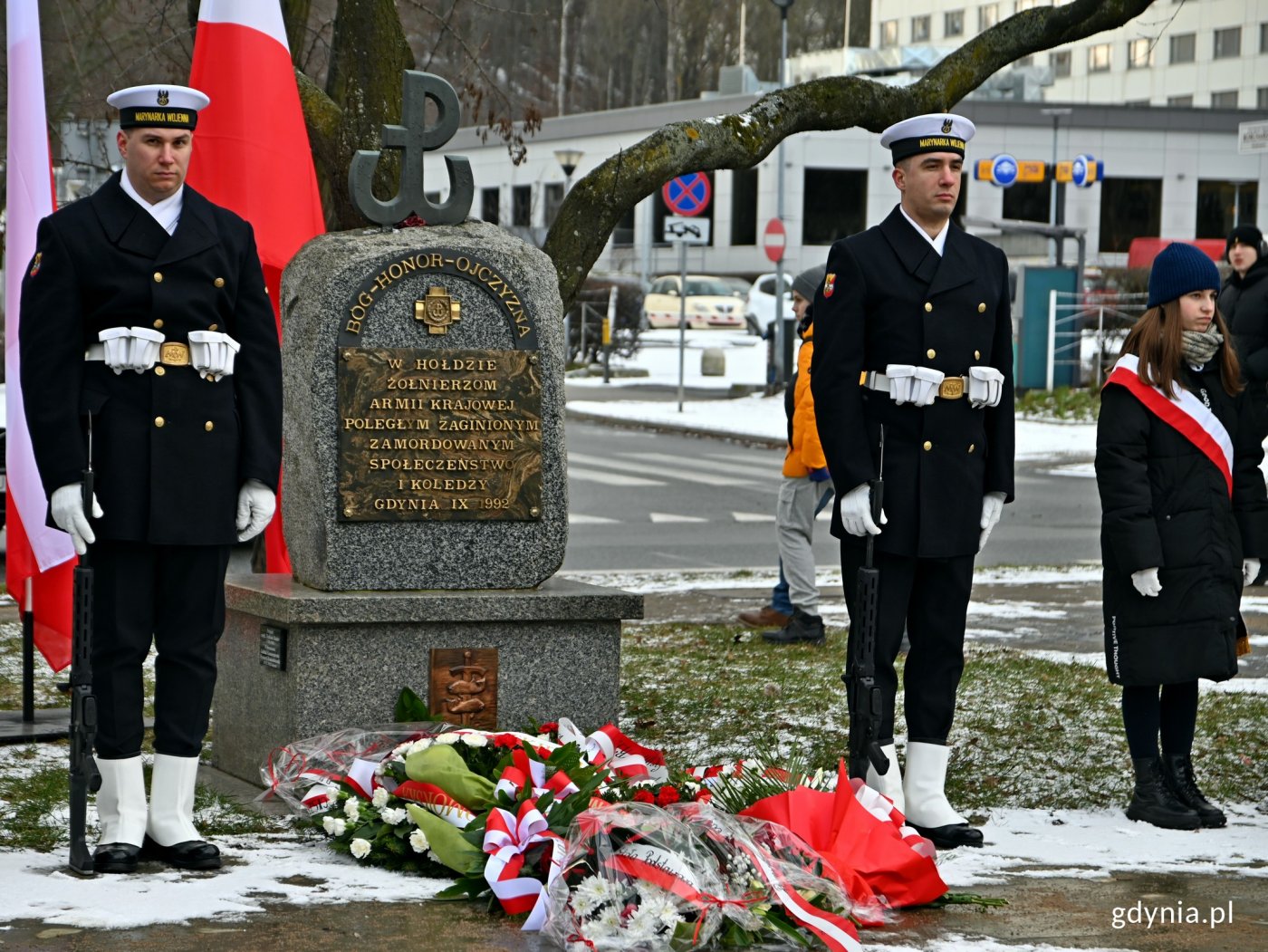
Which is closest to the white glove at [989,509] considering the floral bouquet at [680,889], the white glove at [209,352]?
the floral bouquet at [680,889]

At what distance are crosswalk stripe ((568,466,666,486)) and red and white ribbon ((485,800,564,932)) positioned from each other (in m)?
14.6

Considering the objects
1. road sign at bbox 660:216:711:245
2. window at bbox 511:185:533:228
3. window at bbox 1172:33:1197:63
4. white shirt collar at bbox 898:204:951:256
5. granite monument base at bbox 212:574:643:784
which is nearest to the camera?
white shirt collar at bbox 898:204:951:256

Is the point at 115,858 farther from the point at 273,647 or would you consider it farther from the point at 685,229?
the point at 685,229

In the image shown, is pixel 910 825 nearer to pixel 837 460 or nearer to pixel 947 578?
pixel 947 578

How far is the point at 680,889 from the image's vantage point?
15.6 feet

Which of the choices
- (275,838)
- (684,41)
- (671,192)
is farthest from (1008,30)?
(684,41)

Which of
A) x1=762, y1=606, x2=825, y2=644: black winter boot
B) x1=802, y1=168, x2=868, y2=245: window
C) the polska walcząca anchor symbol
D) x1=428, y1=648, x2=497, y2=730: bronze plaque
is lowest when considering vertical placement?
x1=762, y1=606, x2=825, y2=644: black winter boot

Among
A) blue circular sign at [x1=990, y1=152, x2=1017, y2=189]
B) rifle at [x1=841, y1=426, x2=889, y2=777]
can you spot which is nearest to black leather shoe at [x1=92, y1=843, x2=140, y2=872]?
rifle at [x1=841, y1=426, x2=889, y2=777]

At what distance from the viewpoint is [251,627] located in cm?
684

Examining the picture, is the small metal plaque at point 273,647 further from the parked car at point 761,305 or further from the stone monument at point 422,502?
the parked car at point 761,305

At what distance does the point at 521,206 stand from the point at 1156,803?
47.1 meters

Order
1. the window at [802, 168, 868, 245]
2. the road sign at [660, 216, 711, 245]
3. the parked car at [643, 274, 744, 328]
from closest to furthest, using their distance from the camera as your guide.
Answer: the road sign at [660, 216, 711, 245], the parked car at [643, 274, 744, 328], the window at [802, 168, 868, 245]

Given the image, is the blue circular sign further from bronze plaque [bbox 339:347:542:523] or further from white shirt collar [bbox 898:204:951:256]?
white shirt collar [bbox 898:204:951:256]

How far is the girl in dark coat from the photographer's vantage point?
6.30 metres
